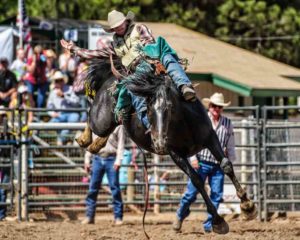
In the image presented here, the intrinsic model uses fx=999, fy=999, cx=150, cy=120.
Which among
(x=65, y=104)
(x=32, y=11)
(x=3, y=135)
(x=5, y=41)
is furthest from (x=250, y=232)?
(x=32, y=11)

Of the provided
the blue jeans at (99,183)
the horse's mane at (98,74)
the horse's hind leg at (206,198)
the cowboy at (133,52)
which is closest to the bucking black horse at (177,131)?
the horse's hind leg at (206,198)

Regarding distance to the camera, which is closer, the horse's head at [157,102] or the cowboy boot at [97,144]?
the horse's head at [157,102]

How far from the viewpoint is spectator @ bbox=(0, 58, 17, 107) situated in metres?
18.1

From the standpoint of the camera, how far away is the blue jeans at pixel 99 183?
1456 cm

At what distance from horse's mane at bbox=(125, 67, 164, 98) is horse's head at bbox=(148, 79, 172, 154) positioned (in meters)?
0.06

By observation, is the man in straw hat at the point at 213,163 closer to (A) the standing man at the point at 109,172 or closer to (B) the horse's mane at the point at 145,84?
(A) the standing man at the point at 109,172

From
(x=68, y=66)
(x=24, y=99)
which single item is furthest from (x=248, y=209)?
(x=68, y=66)

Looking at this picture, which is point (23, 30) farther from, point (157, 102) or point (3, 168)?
point (157, 102)

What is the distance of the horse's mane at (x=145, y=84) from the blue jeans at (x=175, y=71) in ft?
0.45

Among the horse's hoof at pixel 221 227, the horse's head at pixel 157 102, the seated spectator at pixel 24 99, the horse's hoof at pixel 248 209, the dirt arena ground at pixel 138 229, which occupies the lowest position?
the dirt arena ground at pixel 138 229

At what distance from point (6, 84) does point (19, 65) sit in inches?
70.5

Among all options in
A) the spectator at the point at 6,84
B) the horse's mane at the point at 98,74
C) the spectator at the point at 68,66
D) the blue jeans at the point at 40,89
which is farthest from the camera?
the spectator at the point at 68,66

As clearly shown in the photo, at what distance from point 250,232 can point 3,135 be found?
428 cm

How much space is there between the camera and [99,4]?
29.4 m
